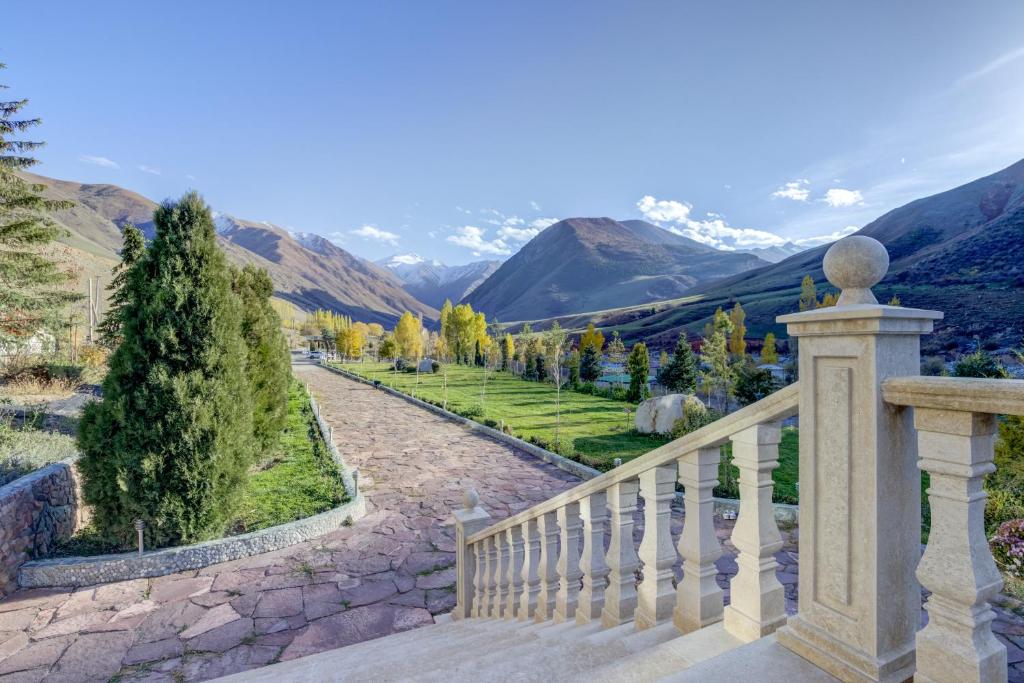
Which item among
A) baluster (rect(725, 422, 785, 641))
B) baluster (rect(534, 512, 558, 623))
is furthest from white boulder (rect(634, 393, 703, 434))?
baluster (rect(725, 422, 785, 641))

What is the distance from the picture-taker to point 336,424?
40.5 feet

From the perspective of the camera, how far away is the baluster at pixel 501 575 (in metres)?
3.27

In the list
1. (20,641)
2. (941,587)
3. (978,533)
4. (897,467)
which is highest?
(897,467)

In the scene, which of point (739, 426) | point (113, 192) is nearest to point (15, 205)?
point (739, 426)

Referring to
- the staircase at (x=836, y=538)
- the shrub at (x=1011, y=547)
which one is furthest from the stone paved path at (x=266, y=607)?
the staircase at (x=836, y=538)

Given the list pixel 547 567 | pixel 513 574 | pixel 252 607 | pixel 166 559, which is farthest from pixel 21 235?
pixel 547 567

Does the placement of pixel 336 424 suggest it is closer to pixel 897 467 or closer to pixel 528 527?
pixel 528 527

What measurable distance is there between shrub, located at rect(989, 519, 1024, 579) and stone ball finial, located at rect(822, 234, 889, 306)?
14.8 feet

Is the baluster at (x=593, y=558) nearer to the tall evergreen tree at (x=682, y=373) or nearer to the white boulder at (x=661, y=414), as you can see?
the white boulder at (x=661, y=414)

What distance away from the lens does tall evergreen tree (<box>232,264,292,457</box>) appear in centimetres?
831

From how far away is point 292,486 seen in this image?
7137 millimetres

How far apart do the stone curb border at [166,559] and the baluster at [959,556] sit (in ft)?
19.3

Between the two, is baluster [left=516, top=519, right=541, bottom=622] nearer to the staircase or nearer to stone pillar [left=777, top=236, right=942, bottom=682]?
the staircase

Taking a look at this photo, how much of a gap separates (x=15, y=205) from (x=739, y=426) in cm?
1738
